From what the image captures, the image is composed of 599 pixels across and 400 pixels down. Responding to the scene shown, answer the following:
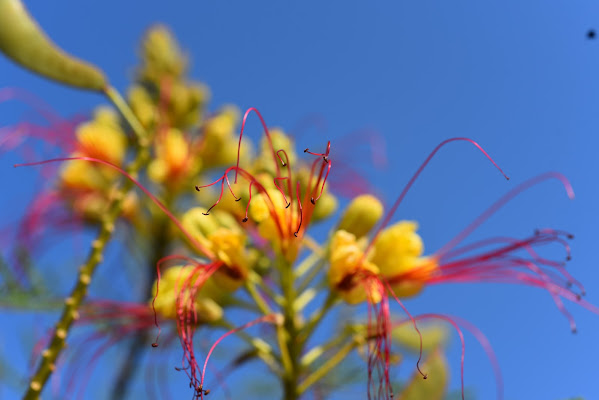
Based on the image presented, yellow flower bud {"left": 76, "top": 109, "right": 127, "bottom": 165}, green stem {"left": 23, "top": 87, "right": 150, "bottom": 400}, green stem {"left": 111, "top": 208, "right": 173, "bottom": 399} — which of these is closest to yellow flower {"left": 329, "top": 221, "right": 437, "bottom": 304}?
green stem {"left": 23, "top": 87, "right": 150, "bottom": 400}

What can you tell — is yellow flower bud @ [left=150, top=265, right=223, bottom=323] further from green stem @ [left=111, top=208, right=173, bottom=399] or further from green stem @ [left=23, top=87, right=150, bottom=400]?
green stem @ [left=111, top=208, right=173, bottom=399]

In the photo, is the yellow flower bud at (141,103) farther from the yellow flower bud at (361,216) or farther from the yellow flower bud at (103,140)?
the yellow flower bud at (361,216)

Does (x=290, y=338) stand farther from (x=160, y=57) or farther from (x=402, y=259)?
(x=160, y=57)

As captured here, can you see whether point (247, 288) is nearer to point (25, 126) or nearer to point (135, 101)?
point (25, 126)

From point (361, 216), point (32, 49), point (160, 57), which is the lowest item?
point (361, 216)

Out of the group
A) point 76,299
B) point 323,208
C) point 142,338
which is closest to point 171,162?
point 142,338

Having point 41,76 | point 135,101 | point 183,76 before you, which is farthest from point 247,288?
point 183,76
